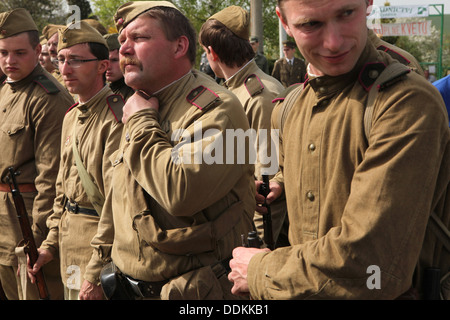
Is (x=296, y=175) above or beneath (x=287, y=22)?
beneath

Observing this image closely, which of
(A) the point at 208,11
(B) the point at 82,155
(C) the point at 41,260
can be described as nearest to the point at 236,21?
(B) the point at 82,155

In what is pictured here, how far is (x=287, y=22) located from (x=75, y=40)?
2.63m

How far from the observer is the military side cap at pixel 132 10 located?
2.95 m

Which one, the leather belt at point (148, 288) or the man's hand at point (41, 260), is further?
the man's hand at point (41, 260)

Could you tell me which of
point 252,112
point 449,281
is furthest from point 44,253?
point 449,281

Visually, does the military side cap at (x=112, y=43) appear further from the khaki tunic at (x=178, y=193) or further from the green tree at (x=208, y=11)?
the green tree at (x=208, y=11)

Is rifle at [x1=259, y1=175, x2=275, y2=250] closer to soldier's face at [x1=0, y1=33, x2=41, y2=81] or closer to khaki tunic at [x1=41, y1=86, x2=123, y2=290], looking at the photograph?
khaki tunic at [x1=41, y1=86, x2=123, y2=290]

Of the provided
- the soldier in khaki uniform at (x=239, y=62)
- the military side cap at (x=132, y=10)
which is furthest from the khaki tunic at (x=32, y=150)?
the military side cap at (x=132, y=10)

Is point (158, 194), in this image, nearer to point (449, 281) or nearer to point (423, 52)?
point (449, 281)

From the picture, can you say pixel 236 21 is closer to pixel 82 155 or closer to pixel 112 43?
pixel 112 43

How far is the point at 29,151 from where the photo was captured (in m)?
4.98

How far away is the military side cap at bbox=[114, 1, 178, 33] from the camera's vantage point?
2.95 meters

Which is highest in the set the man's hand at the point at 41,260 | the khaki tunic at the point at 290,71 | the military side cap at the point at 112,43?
the military side cap at the point at 112,43
